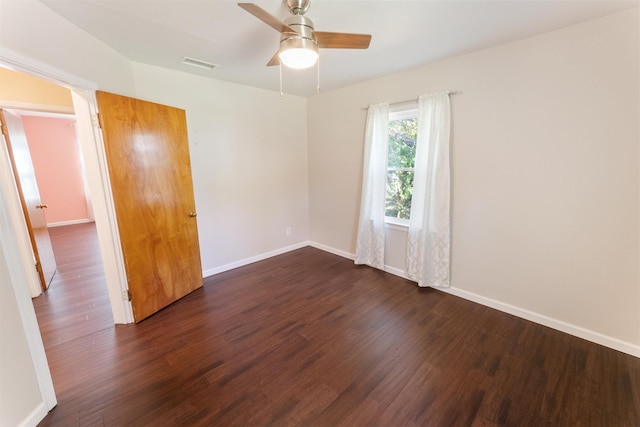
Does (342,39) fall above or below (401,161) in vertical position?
above

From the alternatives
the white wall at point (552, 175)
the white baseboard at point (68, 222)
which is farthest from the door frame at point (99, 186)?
the white baseboard at point (68, 222)

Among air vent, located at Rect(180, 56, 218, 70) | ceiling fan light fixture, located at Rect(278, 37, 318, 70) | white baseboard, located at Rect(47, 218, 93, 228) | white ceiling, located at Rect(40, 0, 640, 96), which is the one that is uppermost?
air vent, located at Rect(180, 56, 218, 70)

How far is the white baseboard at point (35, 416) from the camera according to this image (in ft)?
4.55

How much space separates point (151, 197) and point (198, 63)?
149cm

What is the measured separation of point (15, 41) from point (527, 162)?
148 inches

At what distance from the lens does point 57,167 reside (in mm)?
6129

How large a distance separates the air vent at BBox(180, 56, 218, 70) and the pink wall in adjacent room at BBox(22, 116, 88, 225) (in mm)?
6046

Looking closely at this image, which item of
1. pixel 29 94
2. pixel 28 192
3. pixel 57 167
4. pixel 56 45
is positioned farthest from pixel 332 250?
pixel 57 167

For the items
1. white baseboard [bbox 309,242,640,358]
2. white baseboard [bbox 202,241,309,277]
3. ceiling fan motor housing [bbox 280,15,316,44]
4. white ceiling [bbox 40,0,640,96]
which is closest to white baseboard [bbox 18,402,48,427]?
white baseboard [bbox 202,241,309,277]

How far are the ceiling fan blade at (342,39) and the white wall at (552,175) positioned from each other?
145 centimetres

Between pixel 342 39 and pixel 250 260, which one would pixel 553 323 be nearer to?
pixel 342 39

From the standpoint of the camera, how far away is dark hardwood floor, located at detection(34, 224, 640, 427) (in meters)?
1.51

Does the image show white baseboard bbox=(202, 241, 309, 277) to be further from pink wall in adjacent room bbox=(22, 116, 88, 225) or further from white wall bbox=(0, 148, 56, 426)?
pink wall in adjacent room bbox=(22, 116, 88, 225)

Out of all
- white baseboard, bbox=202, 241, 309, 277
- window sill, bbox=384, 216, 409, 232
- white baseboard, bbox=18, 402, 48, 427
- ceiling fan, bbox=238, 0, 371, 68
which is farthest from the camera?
white baseboard, bbox=202, 241, 309, 277
